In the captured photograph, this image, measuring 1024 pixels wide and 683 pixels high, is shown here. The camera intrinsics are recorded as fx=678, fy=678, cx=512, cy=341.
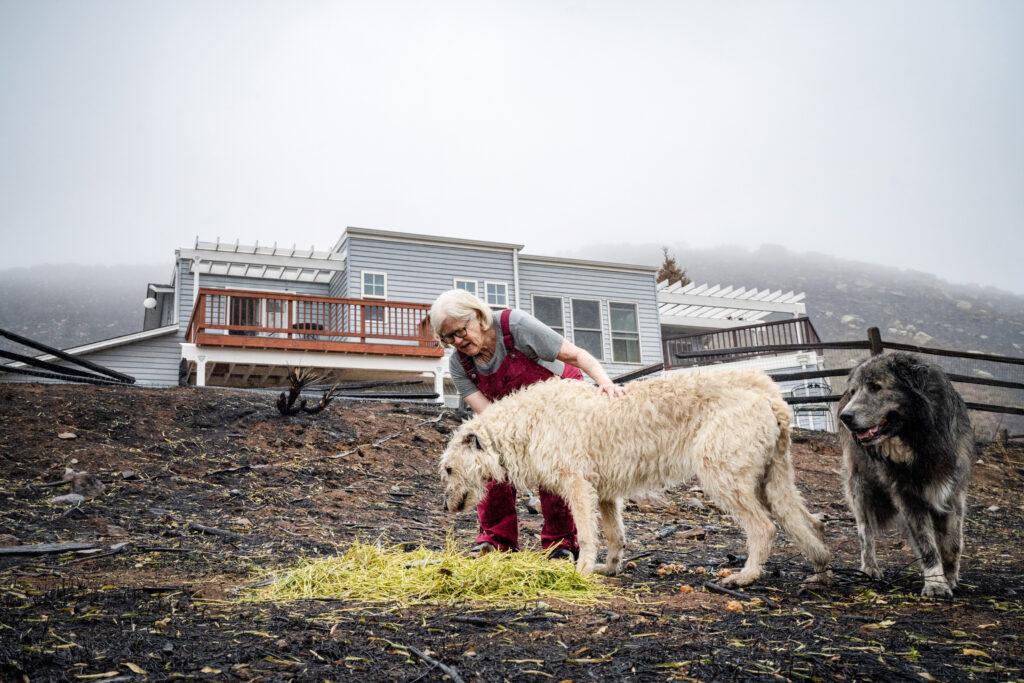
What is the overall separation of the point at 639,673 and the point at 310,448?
A: 7133 millimetres

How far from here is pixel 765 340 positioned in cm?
2431

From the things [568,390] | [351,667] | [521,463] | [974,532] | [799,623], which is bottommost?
[974,532]

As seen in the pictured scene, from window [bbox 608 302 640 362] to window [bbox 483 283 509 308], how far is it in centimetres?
386

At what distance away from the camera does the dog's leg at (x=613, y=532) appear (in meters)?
4.91

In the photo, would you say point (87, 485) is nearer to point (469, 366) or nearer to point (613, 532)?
point (469, 366)

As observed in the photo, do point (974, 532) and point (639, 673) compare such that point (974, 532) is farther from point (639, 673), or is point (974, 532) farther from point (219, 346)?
point (219, 346)

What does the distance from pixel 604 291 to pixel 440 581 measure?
20.3 meters

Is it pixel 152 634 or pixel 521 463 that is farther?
pixel 521 463

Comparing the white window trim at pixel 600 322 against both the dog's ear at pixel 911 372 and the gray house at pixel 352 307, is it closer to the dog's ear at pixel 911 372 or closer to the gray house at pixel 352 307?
the gray house at pixel 352 307

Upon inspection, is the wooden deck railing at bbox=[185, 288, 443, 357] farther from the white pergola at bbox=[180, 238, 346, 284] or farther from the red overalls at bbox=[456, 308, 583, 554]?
the red overalls at bbox=[456, 308, 583, 554]

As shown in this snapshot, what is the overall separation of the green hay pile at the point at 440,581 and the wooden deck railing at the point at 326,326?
11.8 metres

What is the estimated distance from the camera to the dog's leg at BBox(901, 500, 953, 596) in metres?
4.16

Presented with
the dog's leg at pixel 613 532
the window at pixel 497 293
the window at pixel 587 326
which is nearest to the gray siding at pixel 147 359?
the window at pixel 497 293

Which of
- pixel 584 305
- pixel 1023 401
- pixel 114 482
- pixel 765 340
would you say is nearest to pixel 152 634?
pixel 114 482
